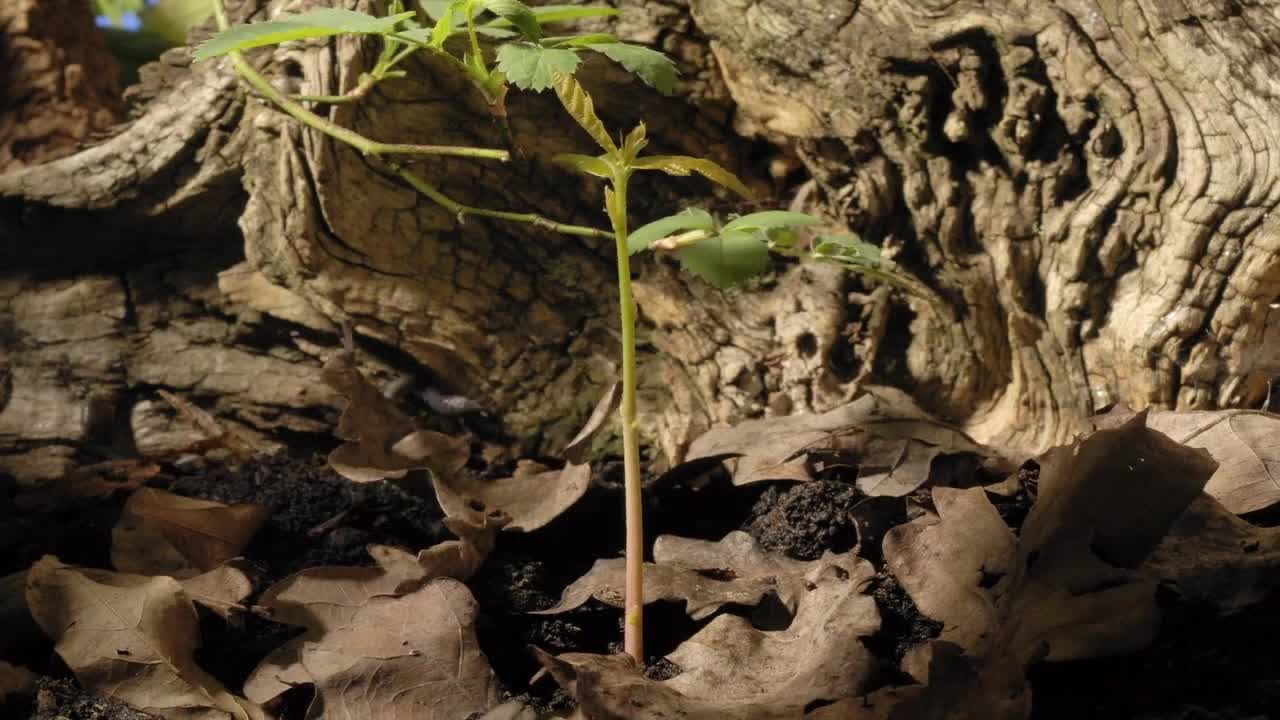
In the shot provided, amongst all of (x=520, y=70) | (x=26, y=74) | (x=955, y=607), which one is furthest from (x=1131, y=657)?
(x=26, y=74)

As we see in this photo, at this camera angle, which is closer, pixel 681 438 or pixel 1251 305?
pixel 1251 305

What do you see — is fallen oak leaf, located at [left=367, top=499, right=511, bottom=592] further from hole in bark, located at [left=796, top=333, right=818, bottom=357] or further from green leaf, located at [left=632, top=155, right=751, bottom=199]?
hole in bark, located at [left=796, top=333, right=818, bottom=357]

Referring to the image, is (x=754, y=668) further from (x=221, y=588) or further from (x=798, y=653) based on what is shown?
(x=221, y=588)

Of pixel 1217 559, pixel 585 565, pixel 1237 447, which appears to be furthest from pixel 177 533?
pixel 1237 447

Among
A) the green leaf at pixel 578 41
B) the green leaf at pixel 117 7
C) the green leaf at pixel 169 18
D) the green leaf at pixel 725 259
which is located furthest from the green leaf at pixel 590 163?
the green leaf at pixel 169 18

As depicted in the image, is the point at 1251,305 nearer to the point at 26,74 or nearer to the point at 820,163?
the point at 820,163

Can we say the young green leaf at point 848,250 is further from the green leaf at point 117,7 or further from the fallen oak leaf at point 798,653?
the green leaf at point 117,7
